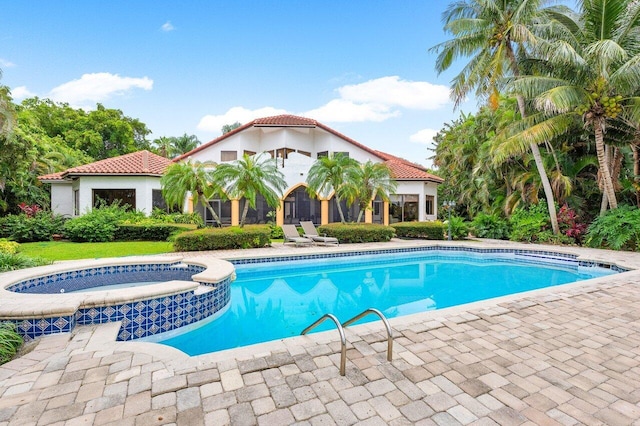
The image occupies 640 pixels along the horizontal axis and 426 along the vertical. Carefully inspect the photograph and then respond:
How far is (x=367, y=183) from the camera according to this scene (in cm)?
2030

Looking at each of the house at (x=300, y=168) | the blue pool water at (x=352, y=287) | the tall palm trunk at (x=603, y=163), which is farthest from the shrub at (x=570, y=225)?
the house at (x=300, y=168)

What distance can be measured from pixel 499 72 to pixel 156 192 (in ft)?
68.9

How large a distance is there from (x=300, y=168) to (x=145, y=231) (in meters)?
10.7

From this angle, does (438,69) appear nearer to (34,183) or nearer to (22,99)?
(34,183)

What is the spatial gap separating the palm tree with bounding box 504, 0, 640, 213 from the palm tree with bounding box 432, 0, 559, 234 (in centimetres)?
160

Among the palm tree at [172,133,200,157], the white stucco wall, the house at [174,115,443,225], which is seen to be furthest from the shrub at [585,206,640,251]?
the palm tree at [172,133,200,157]

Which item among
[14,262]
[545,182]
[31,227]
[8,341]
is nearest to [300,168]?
[545,182]

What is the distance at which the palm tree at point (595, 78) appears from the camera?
513 inches

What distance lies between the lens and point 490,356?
14.7 ft

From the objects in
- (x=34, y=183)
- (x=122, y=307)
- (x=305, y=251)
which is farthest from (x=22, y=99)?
(x=122, y=307)

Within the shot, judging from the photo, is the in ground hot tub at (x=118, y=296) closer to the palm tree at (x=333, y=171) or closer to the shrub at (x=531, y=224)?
the palm tree at (x=333, y=171)

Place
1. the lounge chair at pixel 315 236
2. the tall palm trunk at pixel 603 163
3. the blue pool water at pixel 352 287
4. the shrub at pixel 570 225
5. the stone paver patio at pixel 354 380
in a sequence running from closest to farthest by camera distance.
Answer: the stone paver patio at pixel 354 380 → the blue pool water at pixel 352 287 → the tall palm trunk at pixel 603 163 → the shrub at pixel 570 225 → the lounge chair at pixel 315 236

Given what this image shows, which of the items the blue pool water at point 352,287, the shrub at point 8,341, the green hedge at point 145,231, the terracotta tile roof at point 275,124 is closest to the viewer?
the shrub at point 8,341

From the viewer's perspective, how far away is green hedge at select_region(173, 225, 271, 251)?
14.6 meters
